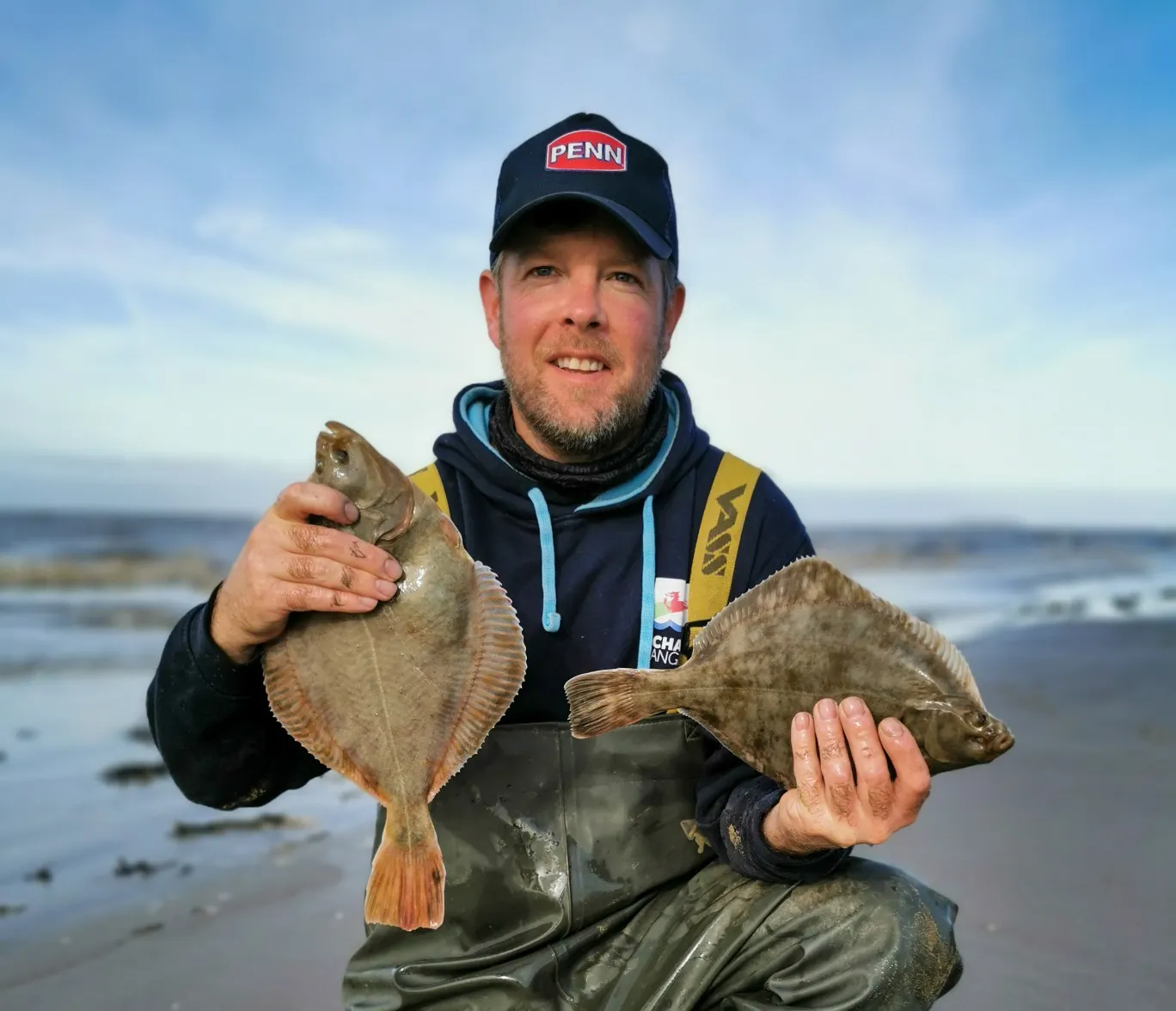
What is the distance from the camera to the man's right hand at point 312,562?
230cm

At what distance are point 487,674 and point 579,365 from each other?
4.12 ft

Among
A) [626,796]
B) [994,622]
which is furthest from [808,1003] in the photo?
[994,622]

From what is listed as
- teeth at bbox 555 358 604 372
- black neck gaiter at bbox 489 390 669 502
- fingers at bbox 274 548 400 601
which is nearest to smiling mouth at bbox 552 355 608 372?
teeth at bbox 555 358 604 372

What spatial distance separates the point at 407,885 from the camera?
2.38 m

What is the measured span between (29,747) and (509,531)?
489 cm

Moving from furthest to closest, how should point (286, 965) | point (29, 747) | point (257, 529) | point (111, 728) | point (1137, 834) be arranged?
point (111, 728), point (29, 747), point (1137, 834), point (286, 965), point (257, 529)

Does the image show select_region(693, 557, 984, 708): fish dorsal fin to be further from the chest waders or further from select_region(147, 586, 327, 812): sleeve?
select_region(147, 586, 327, 812): sleeve

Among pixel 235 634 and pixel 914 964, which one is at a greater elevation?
pixel 235 634

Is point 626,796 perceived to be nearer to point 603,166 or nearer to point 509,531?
point 509,531

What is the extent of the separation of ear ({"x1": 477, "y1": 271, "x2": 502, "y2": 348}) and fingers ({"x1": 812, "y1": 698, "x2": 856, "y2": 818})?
1.89m

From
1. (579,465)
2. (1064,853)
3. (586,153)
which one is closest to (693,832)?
(579,465)

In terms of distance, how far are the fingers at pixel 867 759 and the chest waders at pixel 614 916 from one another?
0.48m

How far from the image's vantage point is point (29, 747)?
256 inches

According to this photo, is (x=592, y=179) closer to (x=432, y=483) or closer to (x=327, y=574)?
(x=432, y=483)
